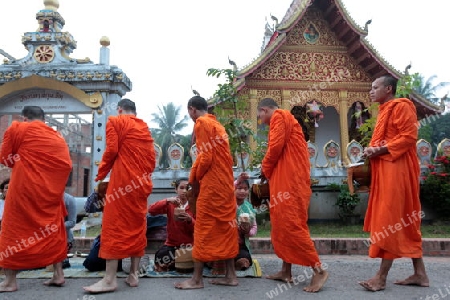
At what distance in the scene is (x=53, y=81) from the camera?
8.08m

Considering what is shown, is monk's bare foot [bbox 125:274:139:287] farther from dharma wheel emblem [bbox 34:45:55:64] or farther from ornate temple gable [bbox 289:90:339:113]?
ornate temple gable [bbox 289:90:339:113]

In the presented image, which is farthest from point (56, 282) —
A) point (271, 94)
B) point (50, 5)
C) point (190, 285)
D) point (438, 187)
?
point (271, 94)

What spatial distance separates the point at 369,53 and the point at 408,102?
9.51 m

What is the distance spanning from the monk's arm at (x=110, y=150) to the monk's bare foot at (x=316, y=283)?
6.44ft

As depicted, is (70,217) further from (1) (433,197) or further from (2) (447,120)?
(2) (447,120)

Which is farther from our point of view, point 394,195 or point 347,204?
point 347,204

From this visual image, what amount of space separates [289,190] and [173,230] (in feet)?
4.67

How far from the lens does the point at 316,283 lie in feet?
10.6

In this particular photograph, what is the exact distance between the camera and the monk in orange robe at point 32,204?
10.6 ft

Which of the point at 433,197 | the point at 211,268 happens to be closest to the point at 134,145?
the point at 211,268

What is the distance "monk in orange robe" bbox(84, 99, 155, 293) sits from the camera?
127 inches

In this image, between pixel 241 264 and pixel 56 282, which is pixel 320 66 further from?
pixel 56 282

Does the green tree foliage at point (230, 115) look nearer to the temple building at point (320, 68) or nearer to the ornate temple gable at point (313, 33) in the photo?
the temple building at point (320, 68)

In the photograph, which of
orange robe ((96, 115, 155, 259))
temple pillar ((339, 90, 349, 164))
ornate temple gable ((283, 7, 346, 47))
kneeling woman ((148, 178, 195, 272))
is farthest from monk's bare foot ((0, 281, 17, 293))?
ornate temple gable ((283, 7, 346, 47))
